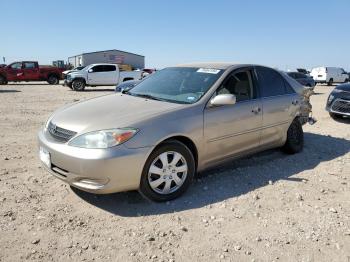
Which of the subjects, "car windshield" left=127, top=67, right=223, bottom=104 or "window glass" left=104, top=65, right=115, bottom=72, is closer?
"car windshield" left=127, top=67, right=223, bottom=104

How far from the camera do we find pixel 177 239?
3531 mm

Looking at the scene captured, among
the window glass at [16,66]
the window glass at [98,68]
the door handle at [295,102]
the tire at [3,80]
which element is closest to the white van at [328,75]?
the window glass at [98,68]

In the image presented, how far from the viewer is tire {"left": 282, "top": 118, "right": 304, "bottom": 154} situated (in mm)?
6258

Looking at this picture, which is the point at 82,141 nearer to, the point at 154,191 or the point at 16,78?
the point at 154,191

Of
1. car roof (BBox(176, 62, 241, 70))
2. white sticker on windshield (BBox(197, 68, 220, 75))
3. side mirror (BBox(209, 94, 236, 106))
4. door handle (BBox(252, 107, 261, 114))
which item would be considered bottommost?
door handle (BBox(252, 107, 261, 114))

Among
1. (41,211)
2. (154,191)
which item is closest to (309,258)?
(154,191)

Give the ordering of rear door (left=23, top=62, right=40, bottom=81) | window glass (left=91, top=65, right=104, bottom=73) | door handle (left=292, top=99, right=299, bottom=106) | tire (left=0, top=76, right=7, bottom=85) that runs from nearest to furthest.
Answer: door handle (left=292, top=99, right=299, bottom=106)
window glass (left=91, top=65, right=104, bottom=73)
tire (left=0, top=76, right=7, bottom=85)
rear door (left=23, top=62, right=40, bottom=81)

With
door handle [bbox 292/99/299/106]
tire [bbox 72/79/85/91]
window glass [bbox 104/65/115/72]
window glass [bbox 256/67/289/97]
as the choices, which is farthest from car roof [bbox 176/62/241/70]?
window glass [bbox 104/65/115/72]

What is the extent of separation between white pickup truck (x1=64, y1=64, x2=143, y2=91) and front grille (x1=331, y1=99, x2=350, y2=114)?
16.6 meters

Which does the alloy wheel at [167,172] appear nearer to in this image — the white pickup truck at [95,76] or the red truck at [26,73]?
the white pickup truck at [95,76]

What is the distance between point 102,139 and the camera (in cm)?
387

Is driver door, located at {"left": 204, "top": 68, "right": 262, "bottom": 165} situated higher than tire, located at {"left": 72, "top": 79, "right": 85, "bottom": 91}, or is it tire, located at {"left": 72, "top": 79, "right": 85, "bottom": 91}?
driver door, located at {"left": 204, "top": 68, "right": 262, "bottom": 165}

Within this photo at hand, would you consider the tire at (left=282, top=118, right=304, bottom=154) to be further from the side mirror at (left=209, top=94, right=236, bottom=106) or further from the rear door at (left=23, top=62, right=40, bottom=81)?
the rear door at (left=23, top=62, right=40, bottom=81)

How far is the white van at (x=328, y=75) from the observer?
34125 mm
